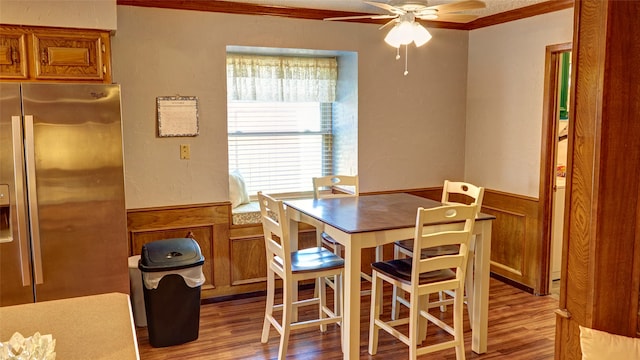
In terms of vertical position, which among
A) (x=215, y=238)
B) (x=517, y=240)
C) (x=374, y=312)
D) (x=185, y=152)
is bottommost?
(x=374, y=312)

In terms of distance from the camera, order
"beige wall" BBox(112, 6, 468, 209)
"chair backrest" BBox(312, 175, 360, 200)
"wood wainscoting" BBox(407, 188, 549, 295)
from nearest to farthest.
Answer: "beige wall" BBox(112, 6, 468, 209) → "chair backrest" BBox(312, 175, 360, 200) → "wood wainscoting" BBox(407, 188, 549, 295)

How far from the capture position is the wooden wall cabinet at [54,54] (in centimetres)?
295

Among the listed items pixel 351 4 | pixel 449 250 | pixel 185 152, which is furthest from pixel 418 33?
pixel 185 152

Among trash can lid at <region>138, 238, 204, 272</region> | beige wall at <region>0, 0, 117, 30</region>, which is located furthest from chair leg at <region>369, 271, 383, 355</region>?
beige wall at <region>0, 0, 117, 30</region>

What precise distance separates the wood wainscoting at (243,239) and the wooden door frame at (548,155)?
0.15 ft

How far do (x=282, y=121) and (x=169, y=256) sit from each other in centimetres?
176

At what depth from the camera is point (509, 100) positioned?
4.39 metres

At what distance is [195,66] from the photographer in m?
3.86

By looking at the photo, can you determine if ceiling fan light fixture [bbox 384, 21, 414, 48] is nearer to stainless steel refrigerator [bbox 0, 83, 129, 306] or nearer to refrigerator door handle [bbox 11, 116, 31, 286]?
stainless steel refrigerator [bbox 0, 83, 129, 306]

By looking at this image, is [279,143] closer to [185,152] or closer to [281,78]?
[281,78]

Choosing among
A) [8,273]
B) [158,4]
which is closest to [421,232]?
[8,273]

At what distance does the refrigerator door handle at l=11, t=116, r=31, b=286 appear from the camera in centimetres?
274

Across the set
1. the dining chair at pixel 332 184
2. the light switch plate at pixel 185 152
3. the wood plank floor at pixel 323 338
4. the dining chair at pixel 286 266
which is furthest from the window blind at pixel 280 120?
the dining chair at pixel 286 266

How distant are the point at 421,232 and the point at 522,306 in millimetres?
1763
